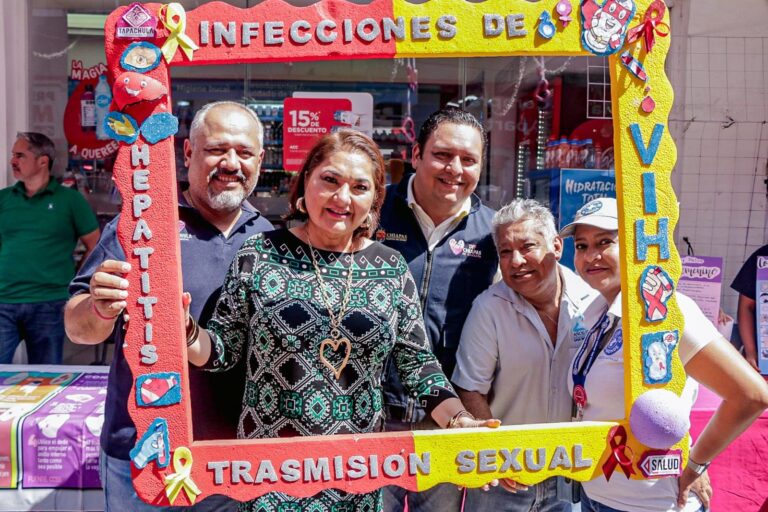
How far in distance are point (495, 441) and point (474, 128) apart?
3.44 feet

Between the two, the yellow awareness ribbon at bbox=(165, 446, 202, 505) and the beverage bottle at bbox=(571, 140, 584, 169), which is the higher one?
the beverage bottle at bbox=(571, 140, 584, 169)

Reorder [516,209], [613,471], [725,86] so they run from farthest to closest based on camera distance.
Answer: [725,86] < [516,209] < [613,471]

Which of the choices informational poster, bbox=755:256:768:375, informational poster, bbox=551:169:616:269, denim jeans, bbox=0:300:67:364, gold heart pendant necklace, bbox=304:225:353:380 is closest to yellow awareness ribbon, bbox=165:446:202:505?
gold heart pendant necklace, bbox=304:225:353:380

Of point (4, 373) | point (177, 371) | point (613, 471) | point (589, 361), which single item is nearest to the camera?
point (177, 371)

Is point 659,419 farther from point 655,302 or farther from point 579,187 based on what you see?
point 579,187

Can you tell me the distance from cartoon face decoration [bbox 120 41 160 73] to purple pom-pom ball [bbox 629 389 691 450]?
4.81ft

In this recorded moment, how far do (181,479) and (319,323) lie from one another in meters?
0.50

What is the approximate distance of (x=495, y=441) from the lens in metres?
1.66

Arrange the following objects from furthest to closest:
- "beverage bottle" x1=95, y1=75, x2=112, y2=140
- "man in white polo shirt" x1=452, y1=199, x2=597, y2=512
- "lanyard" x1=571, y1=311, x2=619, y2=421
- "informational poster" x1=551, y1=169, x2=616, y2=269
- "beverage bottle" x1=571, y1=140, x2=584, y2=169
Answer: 1. "beverage bottle" x1=95, y1=75, x2=112, y2=140
2. "beverage bottle" x1=571, y1=140, x2=584, y2=169
3. "informational poster" x1=551, y1=169, x2=616, y2=269
4. "man in white polo shirt" x1=452, y1=199, x2=597, y2=512
5. "lanyard" x1=571, y1=311, x2=619, y2=421

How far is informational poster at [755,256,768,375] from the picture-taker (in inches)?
155

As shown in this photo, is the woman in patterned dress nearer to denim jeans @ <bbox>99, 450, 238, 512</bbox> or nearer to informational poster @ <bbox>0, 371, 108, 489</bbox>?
denim jeans @ <bbox>99, 450, 238, 512</bbox>

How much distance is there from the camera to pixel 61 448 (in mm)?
2869

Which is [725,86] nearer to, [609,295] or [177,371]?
[609,295]

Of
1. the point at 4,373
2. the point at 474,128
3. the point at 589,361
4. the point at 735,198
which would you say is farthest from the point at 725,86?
the point at 4,373
